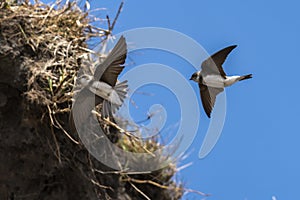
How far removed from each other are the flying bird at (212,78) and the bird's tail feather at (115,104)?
0.91 ft

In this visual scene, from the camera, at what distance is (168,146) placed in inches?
126

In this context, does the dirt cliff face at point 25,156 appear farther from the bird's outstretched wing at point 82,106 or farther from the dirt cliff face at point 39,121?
the bird's outstretched wing at point 82,106

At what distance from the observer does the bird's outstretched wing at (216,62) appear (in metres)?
2.71

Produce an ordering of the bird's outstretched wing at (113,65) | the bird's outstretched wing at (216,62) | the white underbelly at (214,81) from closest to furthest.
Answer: the bird's outstretched wing at (113,65)
the bird's outstretched wing at (216,62)
the white underbelly at (214,81)

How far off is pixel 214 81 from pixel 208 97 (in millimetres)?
77

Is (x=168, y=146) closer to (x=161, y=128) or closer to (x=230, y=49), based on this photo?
(x=161, y=128)

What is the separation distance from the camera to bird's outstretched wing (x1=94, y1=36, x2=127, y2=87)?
2588mm

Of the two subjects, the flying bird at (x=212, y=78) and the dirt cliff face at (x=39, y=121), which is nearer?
the flying bird at (x=212, y=78)

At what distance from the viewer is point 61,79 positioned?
2.92m

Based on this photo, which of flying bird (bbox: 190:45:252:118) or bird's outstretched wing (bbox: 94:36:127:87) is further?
flying bird (bbox: 190:45:252:118)

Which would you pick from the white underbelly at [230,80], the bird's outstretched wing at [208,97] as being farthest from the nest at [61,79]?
the white underbelly at [230,80]

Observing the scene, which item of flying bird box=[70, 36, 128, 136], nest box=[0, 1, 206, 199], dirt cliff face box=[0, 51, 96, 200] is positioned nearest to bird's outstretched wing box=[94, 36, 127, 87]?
flying bird box=[70, 36, 128, 136]

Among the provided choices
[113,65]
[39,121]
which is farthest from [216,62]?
[39,121]

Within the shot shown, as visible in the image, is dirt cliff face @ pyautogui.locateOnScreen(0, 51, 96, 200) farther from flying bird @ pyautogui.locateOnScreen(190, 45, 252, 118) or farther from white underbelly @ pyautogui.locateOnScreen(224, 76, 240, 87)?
white underbelly @ pyautogui.locateOnScreen(224, 76, 240, 87)
